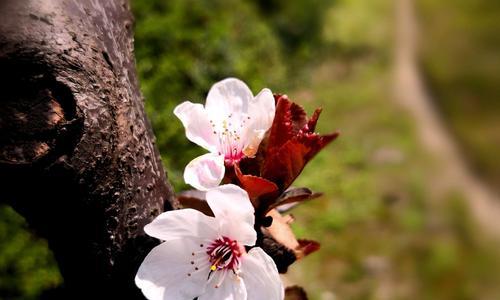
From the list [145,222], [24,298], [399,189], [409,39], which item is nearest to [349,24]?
[409,39]

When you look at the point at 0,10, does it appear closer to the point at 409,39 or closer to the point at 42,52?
the point at 42,52

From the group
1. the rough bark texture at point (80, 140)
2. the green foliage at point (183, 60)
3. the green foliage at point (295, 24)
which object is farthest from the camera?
the green foliage at point (295, 24)

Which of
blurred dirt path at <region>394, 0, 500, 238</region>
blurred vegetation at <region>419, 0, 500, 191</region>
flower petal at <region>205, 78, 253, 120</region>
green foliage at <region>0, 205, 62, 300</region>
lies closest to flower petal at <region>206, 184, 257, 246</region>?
flower petal at <region>205, 78, 253, 120</region>

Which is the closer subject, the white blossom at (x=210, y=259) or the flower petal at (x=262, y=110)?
the white blossom at (x=210, y=259)

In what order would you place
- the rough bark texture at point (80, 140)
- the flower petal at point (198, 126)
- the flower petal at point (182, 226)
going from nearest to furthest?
1. the rough bark texture at point (80, 140)
2. the flower petal at point (182, 226)
3. the flower petal at point (198, 126)

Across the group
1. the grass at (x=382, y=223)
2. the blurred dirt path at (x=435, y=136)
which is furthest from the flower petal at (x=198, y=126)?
the blurred dirt path at (x=435, y=136)

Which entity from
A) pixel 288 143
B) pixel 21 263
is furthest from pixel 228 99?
pixel 21 263

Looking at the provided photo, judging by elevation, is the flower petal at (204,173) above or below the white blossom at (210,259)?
above

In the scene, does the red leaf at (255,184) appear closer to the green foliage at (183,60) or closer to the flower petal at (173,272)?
the flower petal at (173,272)
